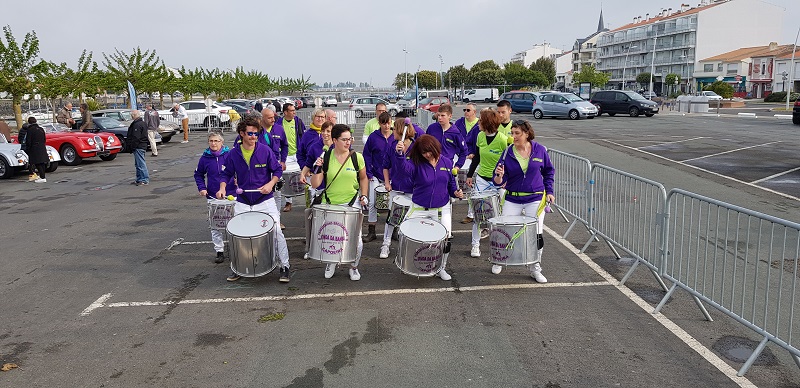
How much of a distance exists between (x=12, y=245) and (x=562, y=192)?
8.16 meters

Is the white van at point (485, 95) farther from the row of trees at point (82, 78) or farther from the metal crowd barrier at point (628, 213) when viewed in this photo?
the metal crowd barrier at point (628, 213)

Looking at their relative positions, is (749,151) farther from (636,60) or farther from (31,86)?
(636,60)

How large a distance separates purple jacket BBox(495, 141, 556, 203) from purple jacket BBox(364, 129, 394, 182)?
210cm

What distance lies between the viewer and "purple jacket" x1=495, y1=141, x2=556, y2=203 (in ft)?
22.6

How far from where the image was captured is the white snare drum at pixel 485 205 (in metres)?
7.62

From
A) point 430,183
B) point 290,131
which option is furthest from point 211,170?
point 290,131

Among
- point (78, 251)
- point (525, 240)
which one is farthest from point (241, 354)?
point (78, 251)

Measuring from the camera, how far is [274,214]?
721 cm

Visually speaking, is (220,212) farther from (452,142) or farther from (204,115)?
(204,115)

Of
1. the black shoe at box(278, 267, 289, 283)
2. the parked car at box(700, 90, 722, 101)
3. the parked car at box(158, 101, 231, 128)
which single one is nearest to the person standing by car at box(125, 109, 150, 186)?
the black shoe at box(278, 267, 289, 283)

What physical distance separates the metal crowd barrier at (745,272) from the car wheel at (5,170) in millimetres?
16541

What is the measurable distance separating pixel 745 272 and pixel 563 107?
34.4 meters

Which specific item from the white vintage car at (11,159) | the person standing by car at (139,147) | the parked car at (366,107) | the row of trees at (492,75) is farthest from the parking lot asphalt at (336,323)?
the row of trees at (492,75)

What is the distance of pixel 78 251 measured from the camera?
858cm
